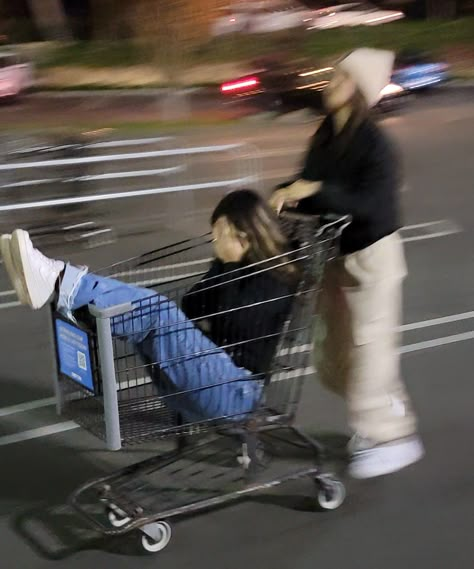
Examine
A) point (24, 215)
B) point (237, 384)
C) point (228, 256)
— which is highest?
point (228, 256)

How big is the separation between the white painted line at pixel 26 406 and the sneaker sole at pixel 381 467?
1.97 meters

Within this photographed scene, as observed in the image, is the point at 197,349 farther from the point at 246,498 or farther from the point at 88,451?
the point at 88,451

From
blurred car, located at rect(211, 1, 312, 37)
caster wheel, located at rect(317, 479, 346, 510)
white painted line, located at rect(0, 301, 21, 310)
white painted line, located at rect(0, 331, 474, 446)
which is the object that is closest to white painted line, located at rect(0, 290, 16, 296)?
white painted line, located at rect(0, 301, 21, 310)

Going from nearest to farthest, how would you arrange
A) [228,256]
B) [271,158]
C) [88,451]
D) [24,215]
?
[228,256]
[88,451]
[24,215]
[271,158]

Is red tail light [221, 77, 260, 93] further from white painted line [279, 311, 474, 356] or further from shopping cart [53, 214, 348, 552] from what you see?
shopping cart [53, 214, 348, 552]

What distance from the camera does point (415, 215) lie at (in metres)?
9.90

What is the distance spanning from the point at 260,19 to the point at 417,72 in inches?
332

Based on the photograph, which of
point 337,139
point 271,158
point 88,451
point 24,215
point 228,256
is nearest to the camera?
point 228,256

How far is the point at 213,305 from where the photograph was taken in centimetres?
369

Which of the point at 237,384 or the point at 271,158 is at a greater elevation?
the point at 237,384

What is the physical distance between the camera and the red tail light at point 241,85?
20.8m

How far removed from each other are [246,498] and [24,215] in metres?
5.31

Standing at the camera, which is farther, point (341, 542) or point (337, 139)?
point (337, 139)

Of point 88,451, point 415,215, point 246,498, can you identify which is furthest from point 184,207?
point 246,498
